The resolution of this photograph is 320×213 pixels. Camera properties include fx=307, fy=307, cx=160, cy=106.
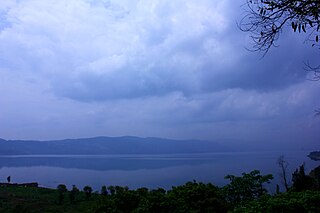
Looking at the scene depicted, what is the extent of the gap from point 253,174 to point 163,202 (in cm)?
569

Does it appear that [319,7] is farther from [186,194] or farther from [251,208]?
[186,194]

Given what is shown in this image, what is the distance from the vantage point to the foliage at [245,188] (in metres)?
12.0

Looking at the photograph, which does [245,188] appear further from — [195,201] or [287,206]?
[287,206]

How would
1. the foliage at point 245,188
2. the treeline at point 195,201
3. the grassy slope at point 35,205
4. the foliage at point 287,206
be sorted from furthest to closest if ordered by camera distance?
the grassy slope at point 35,205 < the foliage at point 245,188 < the treeline at point 195,201 < the foliage at point 287,206

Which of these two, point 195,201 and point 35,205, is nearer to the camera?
point 195,201

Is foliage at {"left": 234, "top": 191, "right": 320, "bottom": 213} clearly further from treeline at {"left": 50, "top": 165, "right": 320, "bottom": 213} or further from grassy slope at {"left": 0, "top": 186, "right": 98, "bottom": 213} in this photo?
grassy slope at {"left": 0, "top": 186, "right": 98, "bottom": 213}

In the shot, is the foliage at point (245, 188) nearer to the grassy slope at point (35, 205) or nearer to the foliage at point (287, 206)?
the foliage at point (287, 206)

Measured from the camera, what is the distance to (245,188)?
12336mm

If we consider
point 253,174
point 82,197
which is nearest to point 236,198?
point 253,174

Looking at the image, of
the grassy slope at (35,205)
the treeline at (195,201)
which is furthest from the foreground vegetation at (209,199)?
the grassy slope at (35,205)

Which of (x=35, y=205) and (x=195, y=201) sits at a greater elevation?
(x=195, y=201)

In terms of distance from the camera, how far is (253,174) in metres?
12.8

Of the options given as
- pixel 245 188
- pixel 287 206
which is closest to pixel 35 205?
pixel 245 188

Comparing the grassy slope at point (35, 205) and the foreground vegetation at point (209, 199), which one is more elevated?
the foreground vegetation at point (209, 199)
